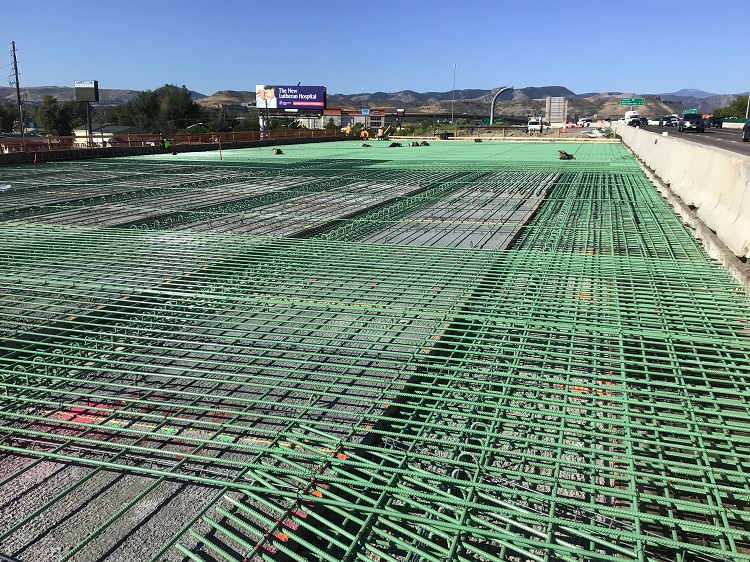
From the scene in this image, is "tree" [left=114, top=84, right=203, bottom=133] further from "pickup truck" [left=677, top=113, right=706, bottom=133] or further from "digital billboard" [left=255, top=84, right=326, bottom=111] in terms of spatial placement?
"pickup truck" [left=677, top=113, right=706, bottom=133]

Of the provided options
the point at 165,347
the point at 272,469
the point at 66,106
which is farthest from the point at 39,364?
the point at 66,106

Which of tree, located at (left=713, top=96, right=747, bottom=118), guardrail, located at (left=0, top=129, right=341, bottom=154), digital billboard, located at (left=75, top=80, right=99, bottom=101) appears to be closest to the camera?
guardrail, located at (left=0, top=129, right=341, bottom=154)

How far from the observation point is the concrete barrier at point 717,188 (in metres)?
7.78

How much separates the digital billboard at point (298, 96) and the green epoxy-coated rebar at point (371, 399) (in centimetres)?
6815

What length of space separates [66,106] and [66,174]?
108790mm

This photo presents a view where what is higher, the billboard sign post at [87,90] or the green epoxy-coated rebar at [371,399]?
the billboard sign post at [87,90]

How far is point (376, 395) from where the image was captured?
4.73 meters

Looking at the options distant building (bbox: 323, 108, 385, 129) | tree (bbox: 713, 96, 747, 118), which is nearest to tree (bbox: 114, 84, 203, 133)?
distant building (bbox: 323, 108, 385, 129)

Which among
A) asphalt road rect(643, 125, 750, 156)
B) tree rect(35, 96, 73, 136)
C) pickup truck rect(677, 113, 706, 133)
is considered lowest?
asphalt road rect(643, 125, 750, 156)

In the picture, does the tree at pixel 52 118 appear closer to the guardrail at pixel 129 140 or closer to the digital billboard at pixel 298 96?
the digital billboard at pixel 298 96

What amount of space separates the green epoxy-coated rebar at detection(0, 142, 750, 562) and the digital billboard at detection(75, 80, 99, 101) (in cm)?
3968

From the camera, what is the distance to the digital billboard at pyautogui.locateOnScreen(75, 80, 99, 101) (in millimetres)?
44812

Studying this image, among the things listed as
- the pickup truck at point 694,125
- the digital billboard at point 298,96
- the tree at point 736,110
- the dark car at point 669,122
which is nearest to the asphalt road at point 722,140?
the pickup truck at point 694,125

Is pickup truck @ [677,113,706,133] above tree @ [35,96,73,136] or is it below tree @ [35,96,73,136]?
below
